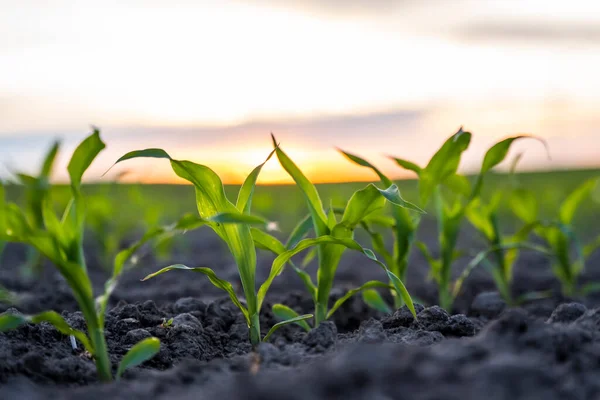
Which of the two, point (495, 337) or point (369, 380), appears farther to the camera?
point (495, 337)

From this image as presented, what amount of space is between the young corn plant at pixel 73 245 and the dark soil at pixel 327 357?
10cm

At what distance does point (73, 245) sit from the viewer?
5.41 feet

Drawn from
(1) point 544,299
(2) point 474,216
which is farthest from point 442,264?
(1) point 544,299

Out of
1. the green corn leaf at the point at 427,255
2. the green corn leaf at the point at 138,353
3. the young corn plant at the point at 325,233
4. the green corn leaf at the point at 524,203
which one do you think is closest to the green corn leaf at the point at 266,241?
the young corn plant at the point at 325,233

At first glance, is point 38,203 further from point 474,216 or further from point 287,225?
point 287,225

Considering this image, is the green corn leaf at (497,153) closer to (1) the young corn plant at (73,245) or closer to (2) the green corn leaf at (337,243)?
(2) the green corn leaf at (337,243)

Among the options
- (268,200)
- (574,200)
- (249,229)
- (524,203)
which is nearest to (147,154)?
(249,229)

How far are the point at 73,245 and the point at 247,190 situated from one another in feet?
2.00

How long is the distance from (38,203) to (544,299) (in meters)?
3.28

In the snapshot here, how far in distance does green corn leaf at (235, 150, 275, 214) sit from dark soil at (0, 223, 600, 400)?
473mm

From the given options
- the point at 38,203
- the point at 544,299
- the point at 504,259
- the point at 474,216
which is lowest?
the point at 544,299

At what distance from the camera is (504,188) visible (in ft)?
11.1

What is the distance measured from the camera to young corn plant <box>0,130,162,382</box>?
1.58m

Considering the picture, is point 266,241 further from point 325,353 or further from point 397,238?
point 397,238
